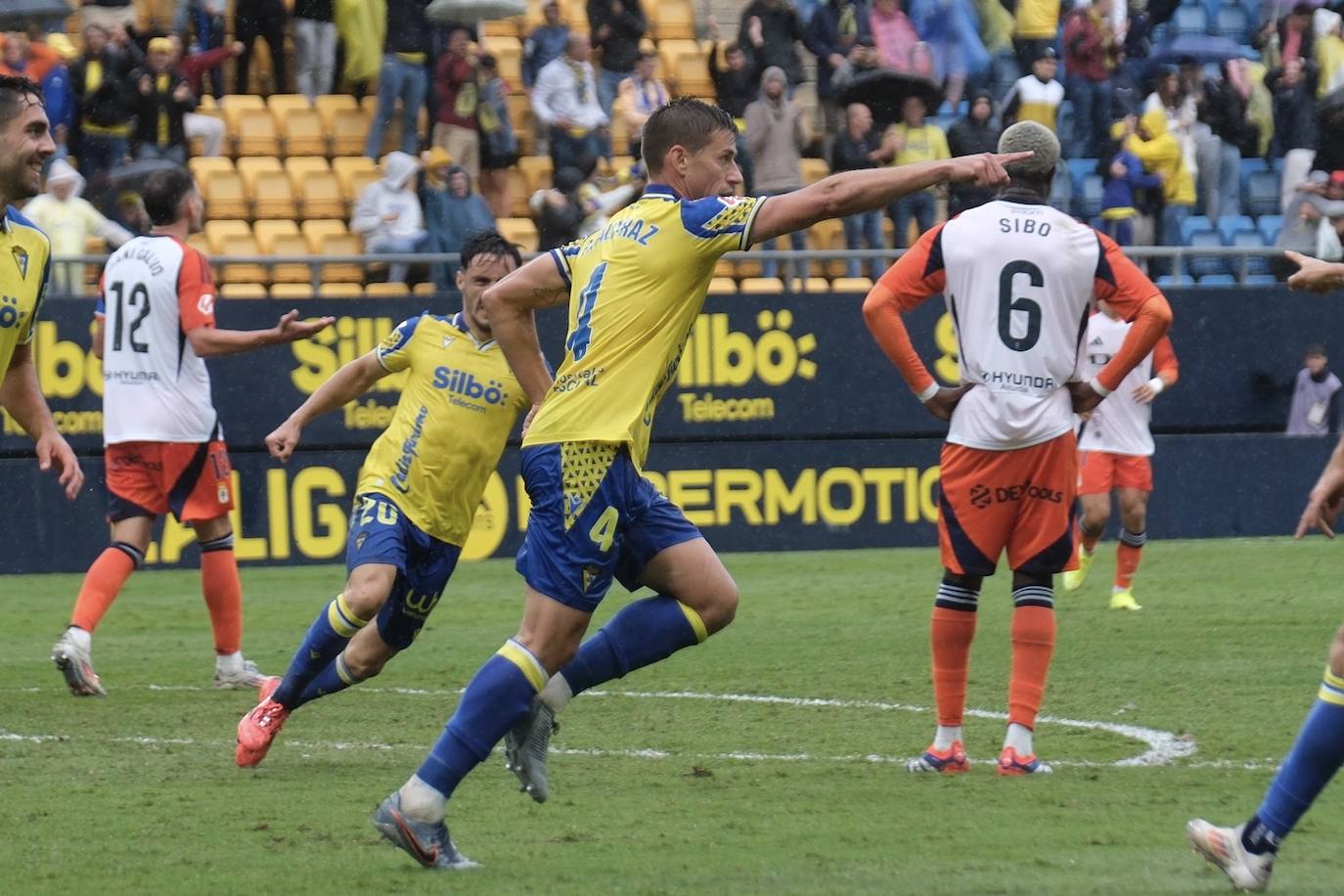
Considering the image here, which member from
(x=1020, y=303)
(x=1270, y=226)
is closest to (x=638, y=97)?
(x=1270, y=226)

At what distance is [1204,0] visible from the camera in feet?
81.3

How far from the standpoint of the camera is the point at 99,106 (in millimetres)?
17516

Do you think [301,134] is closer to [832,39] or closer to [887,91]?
[832,39]

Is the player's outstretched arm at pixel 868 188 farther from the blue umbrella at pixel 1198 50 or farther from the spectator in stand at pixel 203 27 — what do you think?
the blue umbrella at pixel 1198 50

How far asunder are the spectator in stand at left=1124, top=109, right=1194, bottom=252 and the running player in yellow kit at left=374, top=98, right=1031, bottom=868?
15.5m

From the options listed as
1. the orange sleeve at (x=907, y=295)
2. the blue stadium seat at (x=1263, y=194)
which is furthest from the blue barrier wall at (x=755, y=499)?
the orange sleeve at (x=907, y=295)

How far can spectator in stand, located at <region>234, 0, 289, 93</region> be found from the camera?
19359 millimetres

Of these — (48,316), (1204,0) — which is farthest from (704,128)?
(1204,0)

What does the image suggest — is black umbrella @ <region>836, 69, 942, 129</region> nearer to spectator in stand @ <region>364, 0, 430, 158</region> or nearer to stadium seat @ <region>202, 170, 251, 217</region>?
spectator in stand @ <region>364, 0, 430, 158</region>

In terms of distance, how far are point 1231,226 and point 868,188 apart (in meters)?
16.9

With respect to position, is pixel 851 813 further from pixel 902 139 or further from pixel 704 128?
pixel 902 139

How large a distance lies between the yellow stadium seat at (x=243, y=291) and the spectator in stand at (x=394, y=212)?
1.14 metres

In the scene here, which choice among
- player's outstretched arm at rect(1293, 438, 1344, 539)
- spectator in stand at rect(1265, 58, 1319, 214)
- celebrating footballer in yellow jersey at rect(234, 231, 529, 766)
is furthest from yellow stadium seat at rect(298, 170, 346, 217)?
player's outstretched arm at rect(1293, 438, 1344, 539)

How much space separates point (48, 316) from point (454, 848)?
11.9 metres
